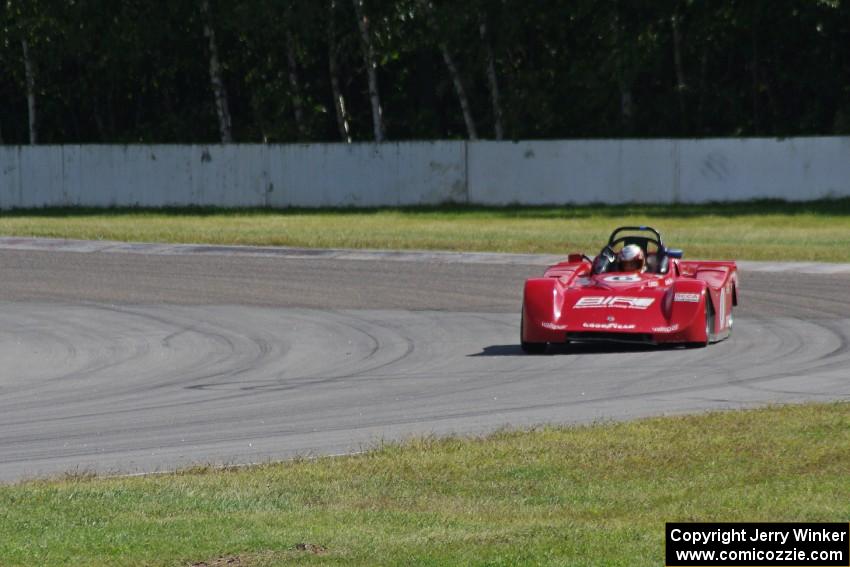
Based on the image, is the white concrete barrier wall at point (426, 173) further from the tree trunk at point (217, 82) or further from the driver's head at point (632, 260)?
the driver's head at point (632, 260)

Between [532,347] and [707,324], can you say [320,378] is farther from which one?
[707,324]

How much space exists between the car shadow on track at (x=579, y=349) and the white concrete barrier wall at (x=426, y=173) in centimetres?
2261

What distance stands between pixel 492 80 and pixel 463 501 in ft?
124

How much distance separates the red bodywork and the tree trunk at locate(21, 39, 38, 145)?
34.6 meters

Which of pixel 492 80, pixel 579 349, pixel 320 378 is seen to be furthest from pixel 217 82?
pixel 320 378

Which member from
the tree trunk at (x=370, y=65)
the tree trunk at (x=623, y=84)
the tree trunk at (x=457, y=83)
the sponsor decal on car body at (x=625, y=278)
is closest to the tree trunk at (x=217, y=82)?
the tree trunk at (x=370, y=65)

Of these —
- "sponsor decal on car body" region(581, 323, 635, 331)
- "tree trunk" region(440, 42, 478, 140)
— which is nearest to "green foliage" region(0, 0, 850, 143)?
"tree trunk" region(440, 42, 478, 140)

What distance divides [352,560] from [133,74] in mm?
44893

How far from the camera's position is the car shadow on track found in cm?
1572

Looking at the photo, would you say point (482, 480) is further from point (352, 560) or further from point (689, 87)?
point (689, 87)

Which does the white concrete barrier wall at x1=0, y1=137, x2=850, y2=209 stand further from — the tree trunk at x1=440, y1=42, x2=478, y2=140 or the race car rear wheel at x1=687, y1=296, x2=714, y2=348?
the race car rear wheel at x1=687, y1=296, x2=714, y2=348

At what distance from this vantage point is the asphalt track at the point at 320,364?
1108 cm

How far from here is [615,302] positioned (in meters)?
15.7

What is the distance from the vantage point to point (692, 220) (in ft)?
114
